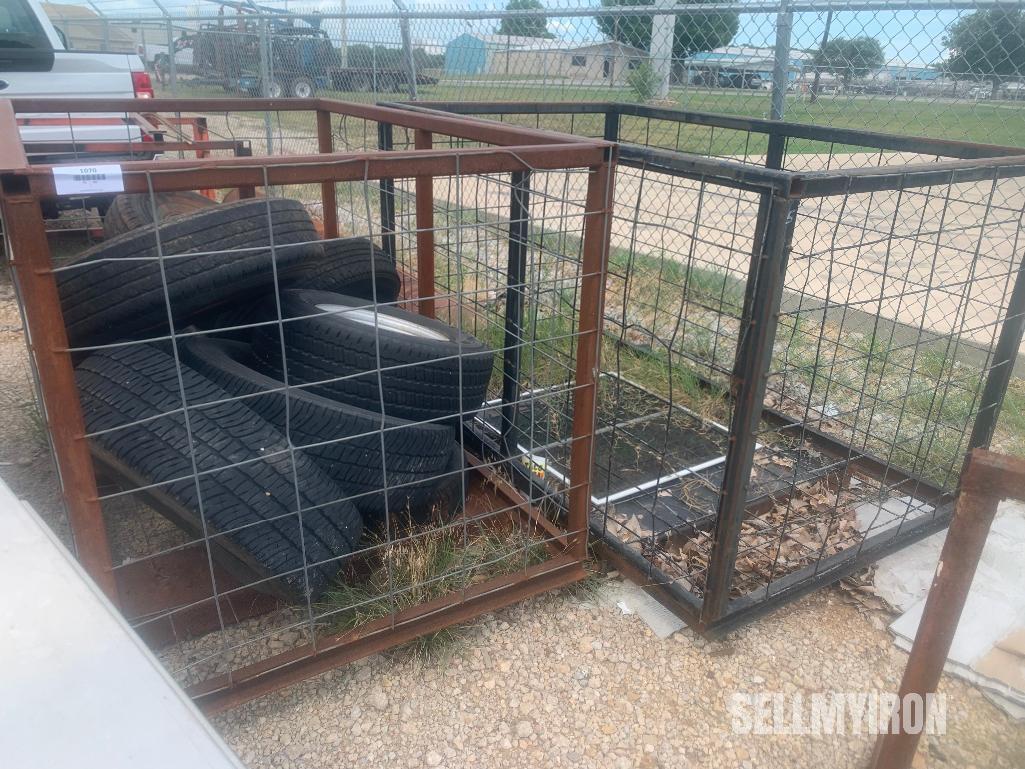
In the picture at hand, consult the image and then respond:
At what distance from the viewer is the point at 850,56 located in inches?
170

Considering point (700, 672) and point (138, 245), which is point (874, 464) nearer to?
point (700, 672)

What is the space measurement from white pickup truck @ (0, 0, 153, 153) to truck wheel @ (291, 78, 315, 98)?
187 inches

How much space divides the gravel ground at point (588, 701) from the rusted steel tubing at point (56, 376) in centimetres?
58

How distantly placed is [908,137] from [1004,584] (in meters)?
1.45

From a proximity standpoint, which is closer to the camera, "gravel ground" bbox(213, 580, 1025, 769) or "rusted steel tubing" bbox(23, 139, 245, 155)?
"gravel ground" bbox(213, 580, 1025, 769)

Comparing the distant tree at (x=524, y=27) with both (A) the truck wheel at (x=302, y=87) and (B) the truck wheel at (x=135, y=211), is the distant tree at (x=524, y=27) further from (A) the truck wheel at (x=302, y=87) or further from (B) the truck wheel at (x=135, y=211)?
(A) the truck wheel at (x=302, y=87)

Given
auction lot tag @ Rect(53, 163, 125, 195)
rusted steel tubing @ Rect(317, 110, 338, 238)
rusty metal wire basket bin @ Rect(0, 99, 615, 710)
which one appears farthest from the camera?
rusted steel tubing @ Rect(317, 110, 338, 238)

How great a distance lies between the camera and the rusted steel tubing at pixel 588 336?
2082 mm

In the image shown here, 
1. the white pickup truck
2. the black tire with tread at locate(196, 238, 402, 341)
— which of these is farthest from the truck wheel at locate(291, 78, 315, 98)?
the black tire with tread at locate(196, 238, 402, 341)

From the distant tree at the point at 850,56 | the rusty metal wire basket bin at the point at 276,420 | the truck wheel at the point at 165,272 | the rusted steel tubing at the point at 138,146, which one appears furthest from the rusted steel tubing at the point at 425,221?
the distant tree at the point at 850,56

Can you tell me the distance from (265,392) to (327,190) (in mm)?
2039

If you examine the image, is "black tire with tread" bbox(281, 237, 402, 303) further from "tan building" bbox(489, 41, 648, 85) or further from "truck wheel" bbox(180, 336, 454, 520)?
"tan building" bbox(489, 41, 648, 85)

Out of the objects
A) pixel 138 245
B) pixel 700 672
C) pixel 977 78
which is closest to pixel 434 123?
pixel 138 245

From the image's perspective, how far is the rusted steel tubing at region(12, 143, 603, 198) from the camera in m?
1.51
